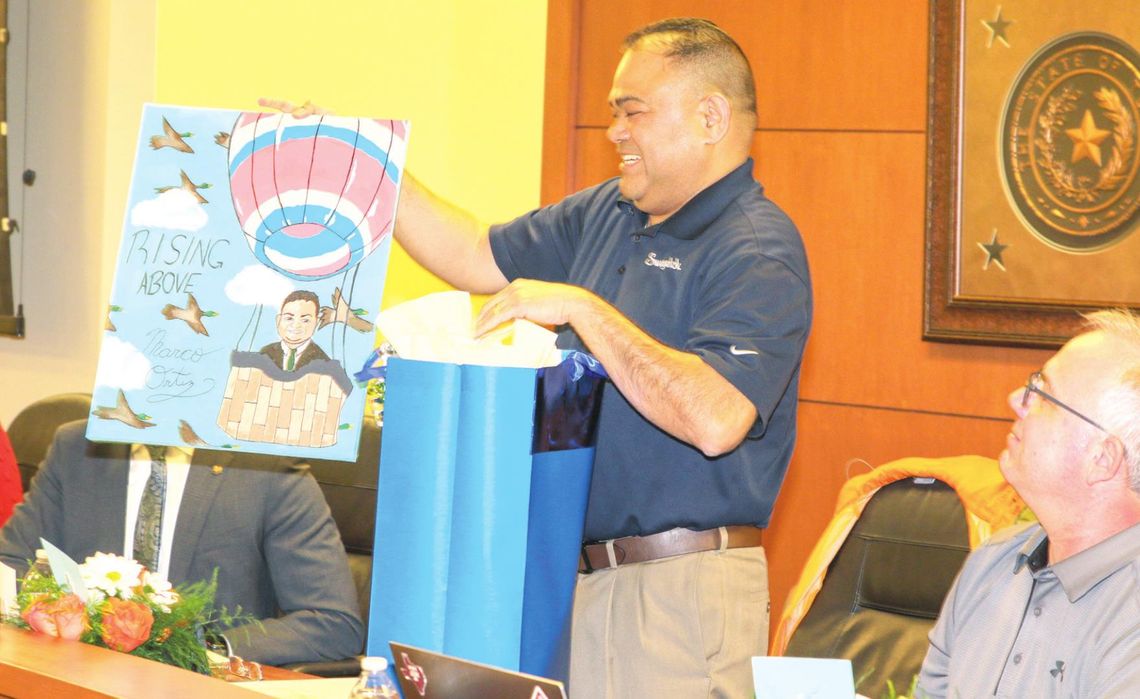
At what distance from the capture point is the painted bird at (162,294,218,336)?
5.86 ft

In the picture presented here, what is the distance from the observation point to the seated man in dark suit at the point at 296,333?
5.70 feet

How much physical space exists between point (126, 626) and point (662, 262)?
0.96 meters

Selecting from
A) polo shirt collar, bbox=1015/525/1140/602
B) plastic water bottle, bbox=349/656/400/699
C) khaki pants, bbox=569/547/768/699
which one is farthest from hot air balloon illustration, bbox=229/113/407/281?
polo shirt collar, bbox=1015/525/1140/602

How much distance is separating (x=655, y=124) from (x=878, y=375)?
5.05 feet

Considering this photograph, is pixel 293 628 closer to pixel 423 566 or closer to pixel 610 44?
pixel 423 566

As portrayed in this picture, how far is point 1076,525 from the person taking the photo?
1.71m

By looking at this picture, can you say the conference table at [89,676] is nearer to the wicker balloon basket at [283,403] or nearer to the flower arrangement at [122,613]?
the flower arrangement at [122,613]

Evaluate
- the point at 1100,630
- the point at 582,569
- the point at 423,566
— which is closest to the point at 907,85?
the point at 582,569

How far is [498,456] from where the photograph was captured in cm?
154

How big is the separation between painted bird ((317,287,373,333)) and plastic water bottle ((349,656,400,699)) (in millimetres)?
461

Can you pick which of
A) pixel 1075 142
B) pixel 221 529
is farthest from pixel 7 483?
pixel 1075 142

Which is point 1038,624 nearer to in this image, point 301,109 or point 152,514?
point 301,109

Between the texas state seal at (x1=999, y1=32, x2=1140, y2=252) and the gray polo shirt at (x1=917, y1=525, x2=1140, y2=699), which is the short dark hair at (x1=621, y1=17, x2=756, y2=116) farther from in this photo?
the texas state seal at (x1=999, y1=32, x2=1140, y2=252)

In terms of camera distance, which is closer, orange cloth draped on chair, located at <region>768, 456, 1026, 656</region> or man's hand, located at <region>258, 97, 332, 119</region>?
man's hand, located at <region>258, 97, 332, 119</region>
